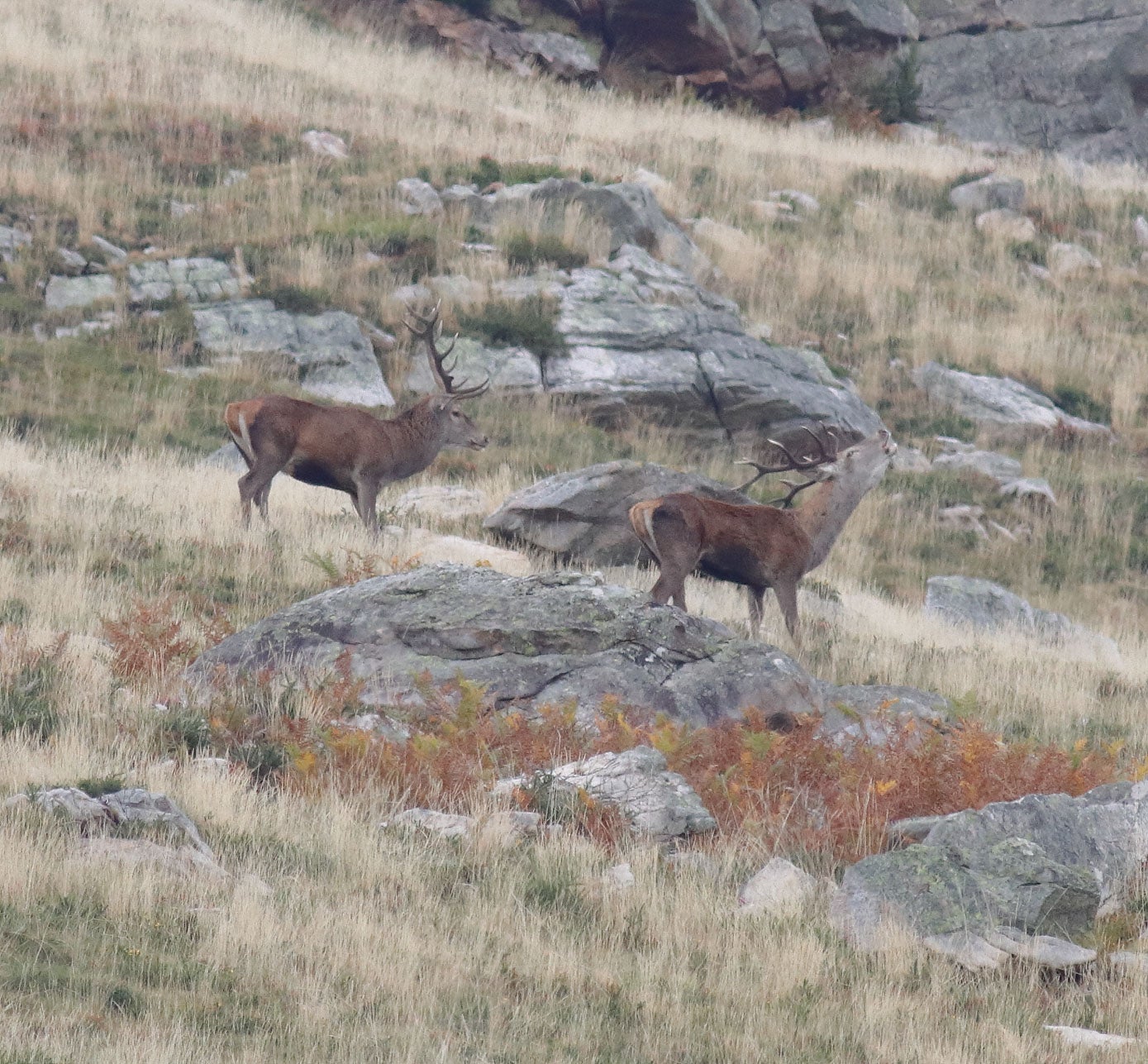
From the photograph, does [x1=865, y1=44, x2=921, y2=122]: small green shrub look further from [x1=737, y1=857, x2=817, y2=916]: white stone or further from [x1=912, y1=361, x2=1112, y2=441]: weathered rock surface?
[x1=737, y1=857, x2=817, y2=916]: white stone

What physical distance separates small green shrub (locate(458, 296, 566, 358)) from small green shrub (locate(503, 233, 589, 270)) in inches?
69.1

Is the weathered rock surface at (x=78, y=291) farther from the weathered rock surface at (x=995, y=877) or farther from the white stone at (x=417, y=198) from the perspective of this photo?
the weathered rock surface at (x=995, y=877)

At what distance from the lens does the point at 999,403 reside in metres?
21.9

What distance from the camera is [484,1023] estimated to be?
504 centimetres

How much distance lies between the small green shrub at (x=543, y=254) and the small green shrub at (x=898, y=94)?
53.5 ft

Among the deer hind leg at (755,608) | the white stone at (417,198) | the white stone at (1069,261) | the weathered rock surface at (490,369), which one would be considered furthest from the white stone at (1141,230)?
the deer hind leg at (755,608)

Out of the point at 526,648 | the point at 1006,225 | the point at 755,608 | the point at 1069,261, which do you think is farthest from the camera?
the point at 1006,225

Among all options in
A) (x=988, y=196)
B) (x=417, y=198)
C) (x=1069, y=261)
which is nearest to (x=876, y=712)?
(x=417, y=198)

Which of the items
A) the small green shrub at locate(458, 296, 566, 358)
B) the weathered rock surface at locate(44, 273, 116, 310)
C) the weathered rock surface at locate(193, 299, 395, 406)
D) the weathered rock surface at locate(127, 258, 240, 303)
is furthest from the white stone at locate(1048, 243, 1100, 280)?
the weathered rock surface at locate(44, 273, 116, 310)

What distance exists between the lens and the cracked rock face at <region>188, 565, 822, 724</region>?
28.4ft

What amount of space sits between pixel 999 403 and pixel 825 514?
1008 cm

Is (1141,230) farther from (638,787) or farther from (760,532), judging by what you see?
(638,787)

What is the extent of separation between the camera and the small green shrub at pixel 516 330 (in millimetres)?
20016

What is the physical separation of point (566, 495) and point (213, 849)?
26.1 feet
